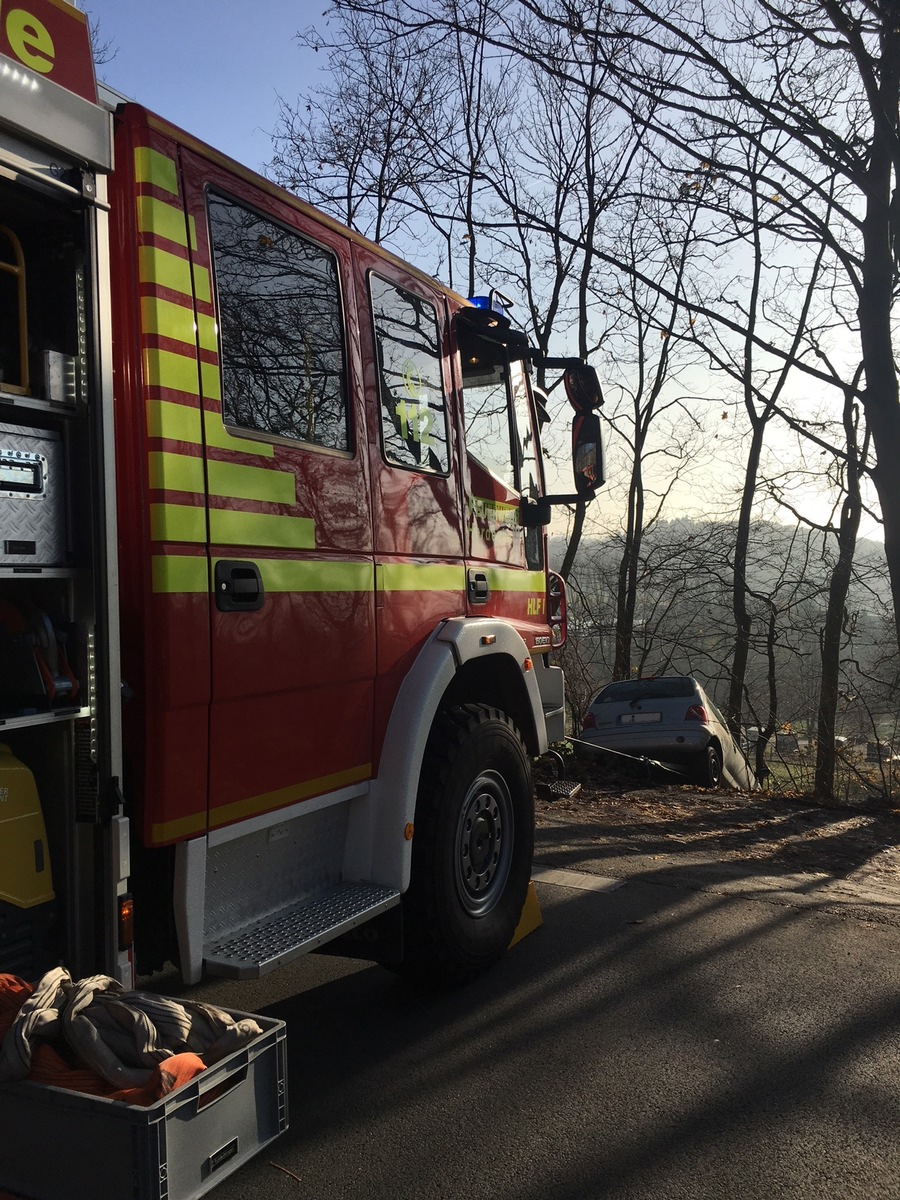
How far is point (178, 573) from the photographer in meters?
2.88

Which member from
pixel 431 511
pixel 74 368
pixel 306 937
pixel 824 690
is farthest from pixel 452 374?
pixel 824 690

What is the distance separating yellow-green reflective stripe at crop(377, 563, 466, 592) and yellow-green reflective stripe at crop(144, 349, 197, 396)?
114 cm

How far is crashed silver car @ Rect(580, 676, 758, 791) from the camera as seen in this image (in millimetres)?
12227

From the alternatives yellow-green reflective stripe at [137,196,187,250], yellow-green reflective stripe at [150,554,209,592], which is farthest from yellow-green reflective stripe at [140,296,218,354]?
yellow-green reflective stripe at [150,554,209,592]

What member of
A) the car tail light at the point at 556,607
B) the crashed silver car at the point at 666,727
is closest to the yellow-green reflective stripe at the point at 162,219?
the car tail light at the point at 556,607

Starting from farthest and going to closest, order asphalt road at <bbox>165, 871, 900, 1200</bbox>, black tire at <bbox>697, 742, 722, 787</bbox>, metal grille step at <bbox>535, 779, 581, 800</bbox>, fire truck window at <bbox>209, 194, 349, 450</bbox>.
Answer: black tire at <bbox>697, 742, 722, 787</bbox>
metal grille step at <bbox>535, 779, 581, 800</bbox>
fire truck window at <bbox>209, 194, 349, 450</bbox>
asphalt road at <bbox>165, 871, 900, 1200</bbox>

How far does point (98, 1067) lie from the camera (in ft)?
6.85

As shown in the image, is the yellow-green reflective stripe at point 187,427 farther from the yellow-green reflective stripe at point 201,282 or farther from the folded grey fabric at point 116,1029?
the folded grey fabric at point 116,1029

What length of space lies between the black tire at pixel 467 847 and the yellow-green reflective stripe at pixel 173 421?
5.64 ft

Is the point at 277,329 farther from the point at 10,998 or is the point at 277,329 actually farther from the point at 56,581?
the point at 10,998

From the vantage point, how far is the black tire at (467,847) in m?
4.05

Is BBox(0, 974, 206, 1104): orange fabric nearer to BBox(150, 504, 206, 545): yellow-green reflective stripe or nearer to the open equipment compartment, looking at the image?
the open equipment compartment

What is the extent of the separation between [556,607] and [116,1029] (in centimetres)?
412

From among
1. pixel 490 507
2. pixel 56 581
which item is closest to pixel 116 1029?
pixel 56 581
